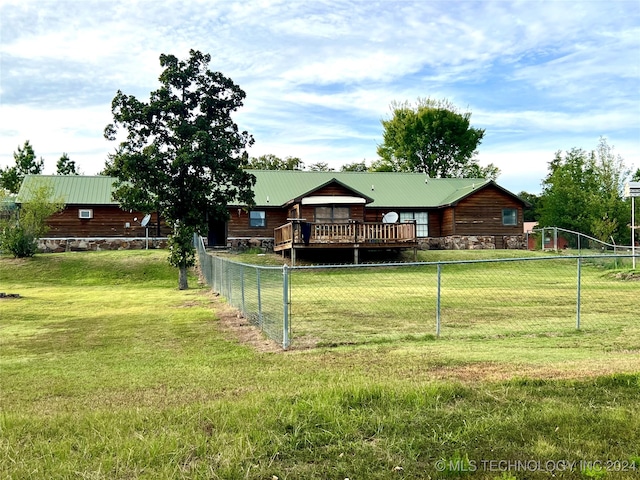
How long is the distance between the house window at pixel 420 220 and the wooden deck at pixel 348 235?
939cm

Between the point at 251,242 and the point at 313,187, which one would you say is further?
the point at 313,187

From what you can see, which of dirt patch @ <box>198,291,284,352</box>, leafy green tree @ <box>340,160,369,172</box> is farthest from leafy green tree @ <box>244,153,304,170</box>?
dirt patch @ <box>198,291,284,352</box>

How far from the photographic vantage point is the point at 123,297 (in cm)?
1923

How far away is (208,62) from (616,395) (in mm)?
20406

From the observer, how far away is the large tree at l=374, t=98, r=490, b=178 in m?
61.1

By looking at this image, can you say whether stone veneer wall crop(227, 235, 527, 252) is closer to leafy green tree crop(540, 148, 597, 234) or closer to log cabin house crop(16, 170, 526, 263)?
log cabin house crop(16, 170, 526, 263)

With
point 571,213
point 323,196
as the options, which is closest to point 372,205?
point 323,196

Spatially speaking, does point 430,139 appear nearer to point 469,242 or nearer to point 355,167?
point 355,167

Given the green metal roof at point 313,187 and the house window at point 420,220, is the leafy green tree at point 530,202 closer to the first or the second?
the green metal roof at point 313,187

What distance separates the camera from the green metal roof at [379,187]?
1432 inches

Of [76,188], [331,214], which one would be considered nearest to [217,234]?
[331,214]

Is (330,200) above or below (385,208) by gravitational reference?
above

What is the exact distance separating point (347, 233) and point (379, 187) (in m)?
12.4

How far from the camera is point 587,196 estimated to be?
170ft
